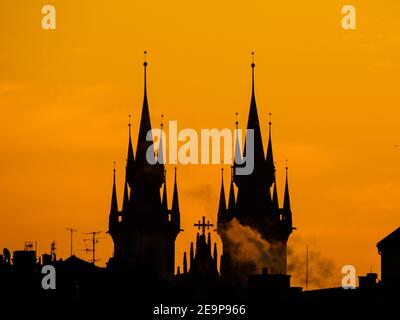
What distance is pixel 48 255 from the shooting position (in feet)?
500

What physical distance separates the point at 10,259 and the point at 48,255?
2.31 m

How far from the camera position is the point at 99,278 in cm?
14500
